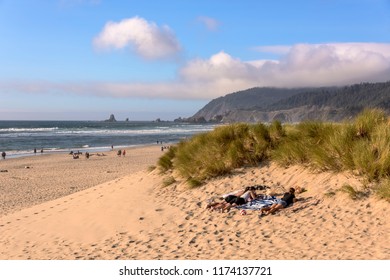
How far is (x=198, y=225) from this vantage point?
27.9ft

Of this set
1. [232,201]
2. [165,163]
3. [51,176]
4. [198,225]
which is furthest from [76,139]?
[198,225]

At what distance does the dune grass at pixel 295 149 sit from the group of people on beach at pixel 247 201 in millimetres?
1338

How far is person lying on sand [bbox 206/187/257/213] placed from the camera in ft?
29.8

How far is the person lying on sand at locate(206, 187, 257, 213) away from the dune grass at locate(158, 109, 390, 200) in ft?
5.58

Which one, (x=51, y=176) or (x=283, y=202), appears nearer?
(x=283, y=202)

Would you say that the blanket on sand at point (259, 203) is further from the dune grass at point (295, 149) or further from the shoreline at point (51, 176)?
the shoreline at point (51, 176)

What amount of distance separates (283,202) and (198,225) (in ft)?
6.16

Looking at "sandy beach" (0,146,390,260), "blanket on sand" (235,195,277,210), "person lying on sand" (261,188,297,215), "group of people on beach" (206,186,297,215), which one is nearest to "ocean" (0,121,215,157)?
"sandy beach" (0,146,390,260)

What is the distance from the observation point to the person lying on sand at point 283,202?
8508 mm

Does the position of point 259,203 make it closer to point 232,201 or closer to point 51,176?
point 232,201

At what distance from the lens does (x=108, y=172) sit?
24.6m
